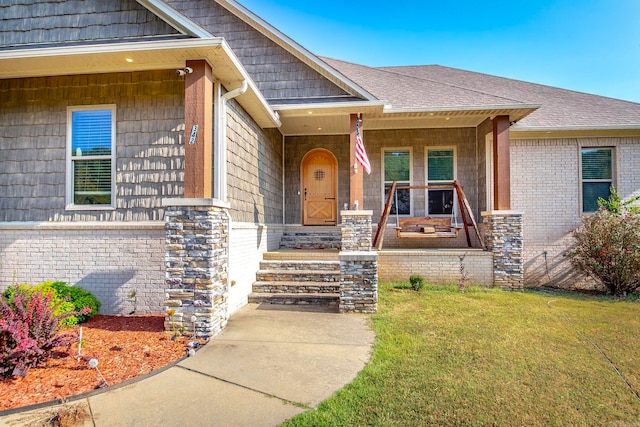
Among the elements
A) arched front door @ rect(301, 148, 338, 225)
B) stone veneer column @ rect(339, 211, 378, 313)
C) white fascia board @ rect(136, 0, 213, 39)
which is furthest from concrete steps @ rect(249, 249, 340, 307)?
white fascia board @ rect(136, 0, 213, 39)

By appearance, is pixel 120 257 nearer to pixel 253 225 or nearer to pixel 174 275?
pixel 174 275

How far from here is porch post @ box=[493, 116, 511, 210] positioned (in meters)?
7.57

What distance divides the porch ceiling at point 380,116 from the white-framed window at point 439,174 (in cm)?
71

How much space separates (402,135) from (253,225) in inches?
197

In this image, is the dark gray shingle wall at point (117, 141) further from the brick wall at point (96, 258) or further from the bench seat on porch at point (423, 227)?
the bench seat on porch at point (423, 227)

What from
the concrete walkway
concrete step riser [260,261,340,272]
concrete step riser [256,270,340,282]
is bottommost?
the concrete walkway

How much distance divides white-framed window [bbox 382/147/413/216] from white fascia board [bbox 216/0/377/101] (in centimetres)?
232

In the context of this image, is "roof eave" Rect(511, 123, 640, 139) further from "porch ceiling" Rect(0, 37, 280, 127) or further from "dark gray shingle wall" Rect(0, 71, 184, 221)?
"dark gray shingle wall" Rect(0, 71, 184, 221)

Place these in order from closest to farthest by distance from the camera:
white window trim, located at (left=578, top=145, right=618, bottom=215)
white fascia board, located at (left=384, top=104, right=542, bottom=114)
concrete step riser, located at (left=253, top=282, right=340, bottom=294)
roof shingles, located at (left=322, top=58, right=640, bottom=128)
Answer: concrete step riser, located at (left=253, top=282, right=340, bottom=294)
white fascia board, located at (left=384, top=104, right=542, bottom=114)
roof shingles, located at (left=322, top=58, right=640, bottom=128)
white window trim, located at (left=578, top=145, right=618, bottom=215)

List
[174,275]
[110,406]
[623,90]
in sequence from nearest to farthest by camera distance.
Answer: [110,406]
[174,275]
[623,90]

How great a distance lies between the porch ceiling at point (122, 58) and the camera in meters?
4.43

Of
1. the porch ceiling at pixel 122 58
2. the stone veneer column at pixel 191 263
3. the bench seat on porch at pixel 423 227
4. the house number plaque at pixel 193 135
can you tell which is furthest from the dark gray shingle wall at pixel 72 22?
the bench seat on porch at pixel 423 227

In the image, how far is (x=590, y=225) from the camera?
764 centimetres

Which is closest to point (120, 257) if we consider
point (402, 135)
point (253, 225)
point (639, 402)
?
point (253, 225)
